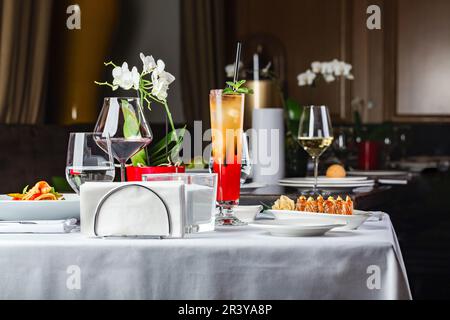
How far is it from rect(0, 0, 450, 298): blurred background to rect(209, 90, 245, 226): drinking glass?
1.54 m

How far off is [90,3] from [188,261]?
4151 millimetres

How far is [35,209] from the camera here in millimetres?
1411

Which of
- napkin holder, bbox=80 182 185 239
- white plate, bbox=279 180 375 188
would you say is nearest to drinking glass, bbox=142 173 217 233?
napkin holder, bbox=80 182 185 239

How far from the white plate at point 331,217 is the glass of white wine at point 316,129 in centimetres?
55

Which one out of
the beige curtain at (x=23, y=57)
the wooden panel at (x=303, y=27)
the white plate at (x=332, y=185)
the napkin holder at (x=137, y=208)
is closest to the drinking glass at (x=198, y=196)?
the napkin holder at (x=137, y=208)

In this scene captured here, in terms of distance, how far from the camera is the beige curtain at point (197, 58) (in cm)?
597

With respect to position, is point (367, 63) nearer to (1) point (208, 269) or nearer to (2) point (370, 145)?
(2) point (370, 145)

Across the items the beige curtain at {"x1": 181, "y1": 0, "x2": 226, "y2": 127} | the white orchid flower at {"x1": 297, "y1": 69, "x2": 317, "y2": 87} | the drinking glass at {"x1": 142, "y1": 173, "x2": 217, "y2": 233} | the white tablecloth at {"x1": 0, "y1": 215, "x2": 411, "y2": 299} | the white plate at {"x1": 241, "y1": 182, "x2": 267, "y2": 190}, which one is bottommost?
the white tablecloth at {"x1": 0, "y1": 215, "x2": 411, "y2": 299}

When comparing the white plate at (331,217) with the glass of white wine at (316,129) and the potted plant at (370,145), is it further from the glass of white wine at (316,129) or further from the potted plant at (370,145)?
the potted plant at (370,145)

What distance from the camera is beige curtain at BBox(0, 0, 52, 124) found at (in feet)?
13.4

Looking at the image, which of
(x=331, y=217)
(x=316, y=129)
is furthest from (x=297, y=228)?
(x=316, y=129)

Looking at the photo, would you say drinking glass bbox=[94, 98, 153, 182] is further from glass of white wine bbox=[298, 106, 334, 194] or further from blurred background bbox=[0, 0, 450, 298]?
blurred background bbox=[0, 0, 450, 298]

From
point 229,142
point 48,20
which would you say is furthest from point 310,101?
point 229,142

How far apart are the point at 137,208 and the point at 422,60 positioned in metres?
5.84
